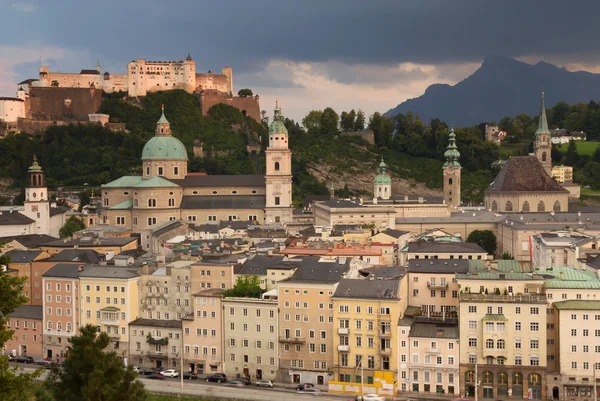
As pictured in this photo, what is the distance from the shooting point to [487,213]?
3947 inches

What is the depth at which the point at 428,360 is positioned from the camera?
52500mm

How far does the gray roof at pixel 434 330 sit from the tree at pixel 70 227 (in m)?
55.9

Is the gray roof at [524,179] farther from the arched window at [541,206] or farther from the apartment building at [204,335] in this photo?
the apartment building at [204,335]

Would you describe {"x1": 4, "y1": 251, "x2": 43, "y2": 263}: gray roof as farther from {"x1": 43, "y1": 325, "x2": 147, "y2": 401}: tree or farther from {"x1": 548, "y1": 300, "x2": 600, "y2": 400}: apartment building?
{"x1": 548, "y1": 300, "x2": 600, "y2": 400}: apartment building

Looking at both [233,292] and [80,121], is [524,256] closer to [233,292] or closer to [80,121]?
[233,292]

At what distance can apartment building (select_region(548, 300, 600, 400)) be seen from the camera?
50.5 metres

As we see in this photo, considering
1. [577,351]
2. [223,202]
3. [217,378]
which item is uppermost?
[223,202]

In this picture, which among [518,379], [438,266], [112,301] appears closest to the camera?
[518,379]

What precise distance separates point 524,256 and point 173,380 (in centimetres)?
4075

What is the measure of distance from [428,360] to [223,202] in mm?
54752

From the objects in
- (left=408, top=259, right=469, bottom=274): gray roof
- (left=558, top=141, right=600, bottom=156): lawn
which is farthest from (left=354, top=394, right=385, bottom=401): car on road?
(left=558, top=141, right=600, bottom=156): lawn

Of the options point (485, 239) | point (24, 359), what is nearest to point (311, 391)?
point (24, 359)

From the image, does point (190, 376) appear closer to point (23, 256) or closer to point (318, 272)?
point (318, 272)

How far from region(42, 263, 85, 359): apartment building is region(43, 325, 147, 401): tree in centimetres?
2850
